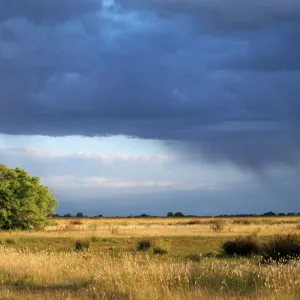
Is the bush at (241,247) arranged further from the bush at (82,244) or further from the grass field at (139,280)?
the grass field at (139,280)

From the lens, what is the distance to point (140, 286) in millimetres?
12578

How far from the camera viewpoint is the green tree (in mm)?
54906

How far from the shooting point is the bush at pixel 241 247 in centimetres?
2992

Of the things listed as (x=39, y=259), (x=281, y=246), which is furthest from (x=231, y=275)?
(x=281, y=246)

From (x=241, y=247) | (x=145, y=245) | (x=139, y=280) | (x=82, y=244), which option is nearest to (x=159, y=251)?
(x=145, y=245)

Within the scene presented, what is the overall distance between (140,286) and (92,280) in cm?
225

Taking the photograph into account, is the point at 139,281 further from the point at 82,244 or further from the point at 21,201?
the point at 21,201

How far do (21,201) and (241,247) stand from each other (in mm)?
30534

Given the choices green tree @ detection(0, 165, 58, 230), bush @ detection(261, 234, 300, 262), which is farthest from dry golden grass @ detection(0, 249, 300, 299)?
green tree @ detection(0, 165, 58, 230)

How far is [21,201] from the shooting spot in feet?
182

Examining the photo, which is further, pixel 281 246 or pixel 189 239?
pixel 189 239

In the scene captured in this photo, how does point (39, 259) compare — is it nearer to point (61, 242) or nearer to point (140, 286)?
point (140, 286)

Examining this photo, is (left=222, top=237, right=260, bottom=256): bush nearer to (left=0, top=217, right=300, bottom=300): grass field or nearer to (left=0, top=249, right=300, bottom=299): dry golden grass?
(left=0, top=217, right=300, bottom=300): grass field

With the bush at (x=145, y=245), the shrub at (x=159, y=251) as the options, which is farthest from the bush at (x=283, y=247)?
the bush at (x=145, y=245)
